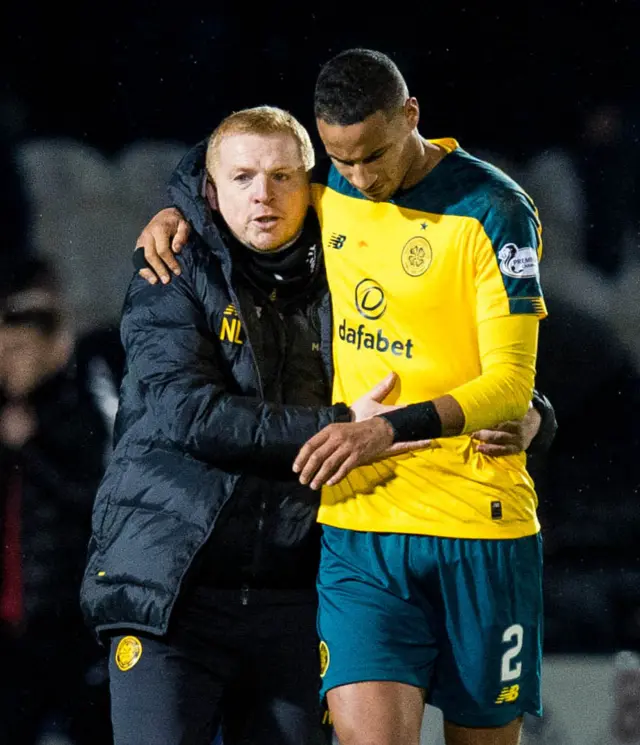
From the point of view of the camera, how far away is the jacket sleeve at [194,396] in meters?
2.42

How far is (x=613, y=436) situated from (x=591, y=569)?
383 millimetres

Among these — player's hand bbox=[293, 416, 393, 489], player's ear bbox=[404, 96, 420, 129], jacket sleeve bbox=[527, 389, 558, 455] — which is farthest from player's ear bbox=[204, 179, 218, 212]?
jacket sleeve bbox=[527, 389, 558, 455]

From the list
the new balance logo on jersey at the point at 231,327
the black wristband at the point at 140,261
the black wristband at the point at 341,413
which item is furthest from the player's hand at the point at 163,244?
the black wristband at the point at 341,413

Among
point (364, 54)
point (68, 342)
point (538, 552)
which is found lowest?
point (538, 552)

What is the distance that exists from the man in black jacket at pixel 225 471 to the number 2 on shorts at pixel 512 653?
367 mm

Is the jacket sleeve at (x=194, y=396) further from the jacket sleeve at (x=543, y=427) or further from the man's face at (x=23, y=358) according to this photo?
the man's face at (x=23, y=358)

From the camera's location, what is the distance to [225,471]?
2525 millimetres

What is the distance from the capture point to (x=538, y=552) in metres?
2.62

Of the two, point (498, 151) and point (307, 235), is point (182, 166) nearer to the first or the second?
point (307, 235)

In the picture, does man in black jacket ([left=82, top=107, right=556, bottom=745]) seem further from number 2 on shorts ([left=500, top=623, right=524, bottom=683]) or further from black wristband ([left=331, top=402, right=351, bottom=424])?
number 2 on shorts ([left=500, top=623, right=524, bottom=683])

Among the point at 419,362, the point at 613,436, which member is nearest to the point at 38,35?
the point at 419,362

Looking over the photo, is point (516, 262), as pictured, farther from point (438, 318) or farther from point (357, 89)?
point (357, 89)

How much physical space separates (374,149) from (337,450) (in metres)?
0.56

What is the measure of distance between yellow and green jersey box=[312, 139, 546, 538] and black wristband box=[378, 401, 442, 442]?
11cm
